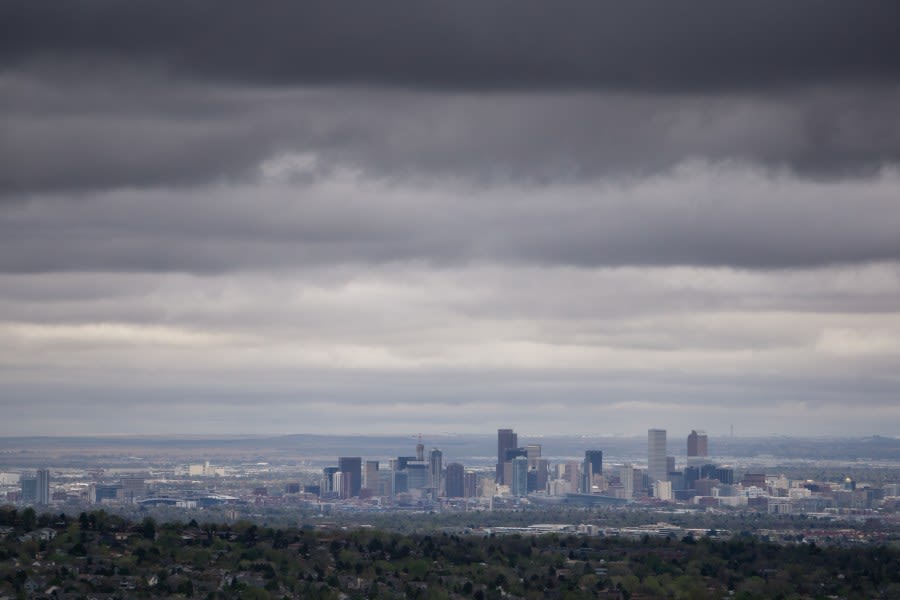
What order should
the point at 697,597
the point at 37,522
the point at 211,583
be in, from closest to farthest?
the point at 211,583 → the point at 697,597 → the point at 37,522

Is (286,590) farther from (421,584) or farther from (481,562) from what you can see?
(481,562)

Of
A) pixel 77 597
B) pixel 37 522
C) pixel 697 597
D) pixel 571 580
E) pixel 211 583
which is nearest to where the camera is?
pixel 77 597

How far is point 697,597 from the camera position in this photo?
169250mm

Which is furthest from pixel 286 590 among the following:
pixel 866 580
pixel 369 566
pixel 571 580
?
pixel 866 580

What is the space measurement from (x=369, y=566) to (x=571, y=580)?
65.6 feet

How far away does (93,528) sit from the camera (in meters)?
193

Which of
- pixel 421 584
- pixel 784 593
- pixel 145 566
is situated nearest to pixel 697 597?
pixel 784 593

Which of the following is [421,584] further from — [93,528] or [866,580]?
[866,580]

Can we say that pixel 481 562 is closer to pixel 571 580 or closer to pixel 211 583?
pixel 571 580

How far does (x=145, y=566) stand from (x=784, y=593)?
193 feet

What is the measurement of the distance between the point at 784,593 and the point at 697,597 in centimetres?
1088

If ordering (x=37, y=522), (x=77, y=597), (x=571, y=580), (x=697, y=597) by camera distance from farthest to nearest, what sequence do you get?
(x=37, y=522) → (x=571, y=580) → (x=697, y=597) → (x=77, y=597)

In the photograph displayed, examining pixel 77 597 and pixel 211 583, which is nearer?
pixel 77 597

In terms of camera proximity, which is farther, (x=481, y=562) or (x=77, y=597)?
(x=481, y=562)
